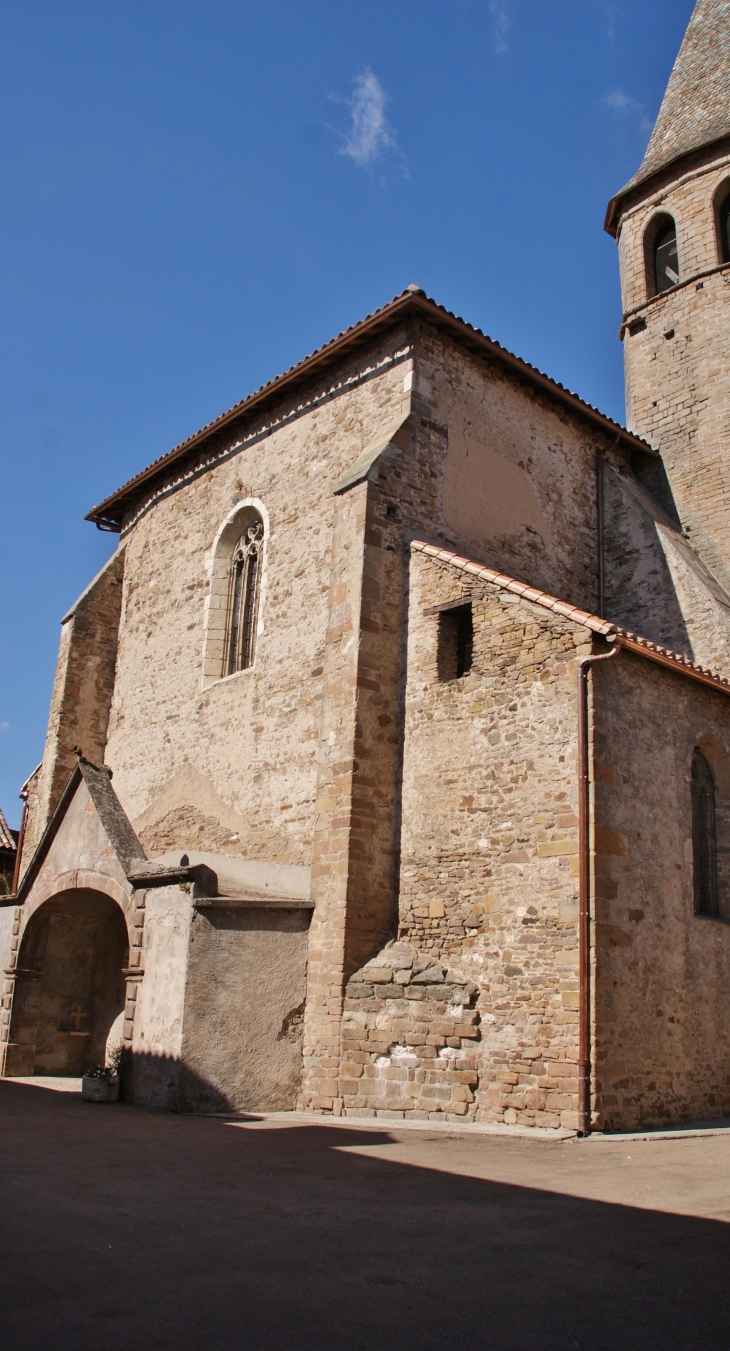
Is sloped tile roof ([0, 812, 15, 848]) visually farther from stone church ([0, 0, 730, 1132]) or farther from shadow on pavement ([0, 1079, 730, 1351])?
shadow on pavement ([0, 1079, 730, 1351])

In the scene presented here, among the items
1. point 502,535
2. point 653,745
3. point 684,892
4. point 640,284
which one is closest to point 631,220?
point 640,284

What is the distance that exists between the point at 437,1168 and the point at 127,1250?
9.94 ft

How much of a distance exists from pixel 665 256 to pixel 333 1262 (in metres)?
17.5

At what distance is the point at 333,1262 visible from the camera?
443cm

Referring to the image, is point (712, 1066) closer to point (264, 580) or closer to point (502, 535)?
point (502, 535)

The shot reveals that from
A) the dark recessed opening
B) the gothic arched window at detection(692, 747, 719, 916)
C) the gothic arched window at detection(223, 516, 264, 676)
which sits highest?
the gothic arched window at detection(223, 516, 264, 676)

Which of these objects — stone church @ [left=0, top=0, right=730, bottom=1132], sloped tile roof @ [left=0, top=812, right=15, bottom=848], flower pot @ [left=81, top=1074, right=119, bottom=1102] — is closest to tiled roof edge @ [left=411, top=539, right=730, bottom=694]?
stone church @ [left=0, top=0, right=730, bottom=1132]

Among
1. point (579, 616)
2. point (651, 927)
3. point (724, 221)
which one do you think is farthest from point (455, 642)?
point (724, 221)

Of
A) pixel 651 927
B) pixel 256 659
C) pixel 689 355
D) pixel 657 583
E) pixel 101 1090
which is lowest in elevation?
pixel 101 1090

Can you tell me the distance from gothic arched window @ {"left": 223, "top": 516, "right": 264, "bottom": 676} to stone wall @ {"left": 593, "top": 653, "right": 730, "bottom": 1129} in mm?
6249

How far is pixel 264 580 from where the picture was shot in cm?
1434

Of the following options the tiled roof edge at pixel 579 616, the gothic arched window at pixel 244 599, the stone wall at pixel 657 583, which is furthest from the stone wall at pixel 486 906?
the gothic arched window at pixel 244 599

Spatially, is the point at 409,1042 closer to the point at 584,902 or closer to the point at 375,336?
the point at 584,902

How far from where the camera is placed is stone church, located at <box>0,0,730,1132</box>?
976 cm
